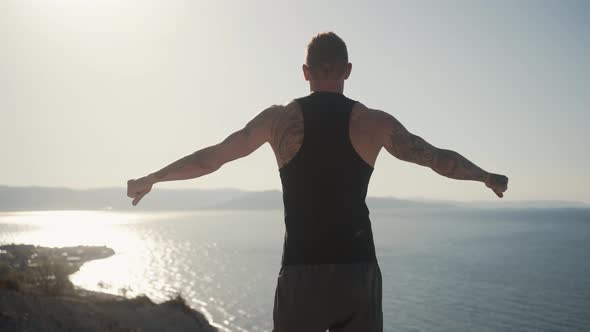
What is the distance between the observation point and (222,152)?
329 cm

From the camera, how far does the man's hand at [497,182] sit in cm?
336

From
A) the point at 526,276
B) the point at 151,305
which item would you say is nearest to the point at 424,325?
the point at 151,305

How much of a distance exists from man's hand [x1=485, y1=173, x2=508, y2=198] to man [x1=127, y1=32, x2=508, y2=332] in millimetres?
878

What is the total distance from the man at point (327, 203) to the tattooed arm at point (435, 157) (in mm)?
179

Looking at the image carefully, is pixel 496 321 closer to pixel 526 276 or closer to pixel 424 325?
pixel 424 325

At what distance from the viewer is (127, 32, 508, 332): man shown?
294 cm

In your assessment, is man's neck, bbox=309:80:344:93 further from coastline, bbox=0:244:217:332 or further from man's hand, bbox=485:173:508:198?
coastline, bbox=0:244:217:332

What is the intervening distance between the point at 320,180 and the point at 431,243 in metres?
143

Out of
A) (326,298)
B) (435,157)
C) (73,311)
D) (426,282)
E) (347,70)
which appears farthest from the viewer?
(426,282)

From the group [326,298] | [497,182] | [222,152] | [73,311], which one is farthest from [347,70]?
[73,311]

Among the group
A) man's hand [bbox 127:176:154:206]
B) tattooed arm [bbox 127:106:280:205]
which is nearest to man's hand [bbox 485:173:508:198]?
tattooed arm [bbox 127:106:280:205]

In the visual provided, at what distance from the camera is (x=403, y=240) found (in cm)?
14750

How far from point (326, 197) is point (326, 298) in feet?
2.01

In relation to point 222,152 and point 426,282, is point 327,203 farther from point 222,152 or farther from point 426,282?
point 426,282
